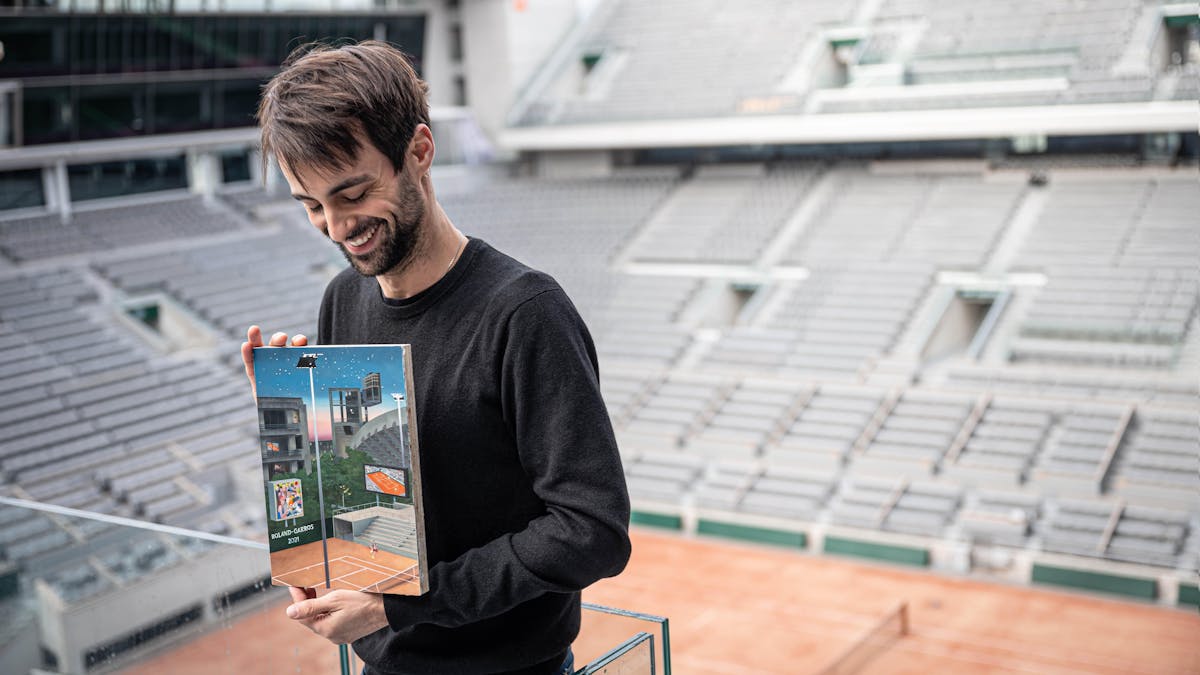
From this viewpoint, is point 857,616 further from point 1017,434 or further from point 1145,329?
point 1145,329

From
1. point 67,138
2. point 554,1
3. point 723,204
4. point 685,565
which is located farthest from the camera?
point 554,1

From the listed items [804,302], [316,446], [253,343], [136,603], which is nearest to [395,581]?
[316,446]

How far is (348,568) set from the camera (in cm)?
105

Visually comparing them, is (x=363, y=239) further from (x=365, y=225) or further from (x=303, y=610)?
(x=303, y=610)

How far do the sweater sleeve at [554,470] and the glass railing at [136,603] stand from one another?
639mm

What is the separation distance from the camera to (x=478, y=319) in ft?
3.36

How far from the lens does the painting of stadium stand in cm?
99

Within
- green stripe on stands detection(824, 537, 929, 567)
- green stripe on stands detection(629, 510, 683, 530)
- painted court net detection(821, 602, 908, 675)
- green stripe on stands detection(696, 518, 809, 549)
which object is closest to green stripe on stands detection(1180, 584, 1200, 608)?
green stripe on stands detection(824, 537, 929, 567)


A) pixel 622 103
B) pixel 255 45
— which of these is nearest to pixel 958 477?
pixel 622 103

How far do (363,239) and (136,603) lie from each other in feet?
6.79

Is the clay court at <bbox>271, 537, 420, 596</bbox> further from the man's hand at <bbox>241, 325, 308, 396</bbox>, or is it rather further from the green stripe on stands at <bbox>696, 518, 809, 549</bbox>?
the green stripe on stands at <bbox>696, 518, 809, 549</bbox>

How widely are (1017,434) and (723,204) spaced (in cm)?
544

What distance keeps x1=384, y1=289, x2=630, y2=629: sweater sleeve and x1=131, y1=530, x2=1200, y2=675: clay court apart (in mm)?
5620

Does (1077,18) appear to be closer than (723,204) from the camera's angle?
Yes
